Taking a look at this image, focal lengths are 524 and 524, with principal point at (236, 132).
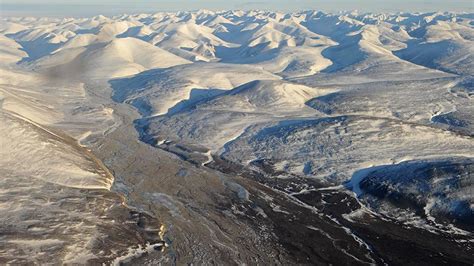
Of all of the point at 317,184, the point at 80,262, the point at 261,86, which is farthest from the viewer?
the point at 261,86

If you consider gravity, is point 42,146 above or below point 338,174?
above

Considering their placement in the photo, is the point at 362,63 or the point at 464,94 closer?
the point at 464,94

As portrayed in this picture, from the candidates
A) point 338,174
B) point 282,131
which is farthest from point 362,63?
point 338,174

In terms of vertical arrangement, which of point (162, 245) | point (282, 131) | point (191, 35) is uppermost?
point (162, 245)

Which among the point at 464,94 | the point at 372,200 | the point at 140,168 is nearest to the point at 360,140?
the point at 372,200

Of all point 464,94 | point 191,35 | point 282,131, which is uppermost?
point 282,131

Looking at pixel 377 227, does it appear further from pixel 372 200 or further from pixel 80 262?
pixel 80 262

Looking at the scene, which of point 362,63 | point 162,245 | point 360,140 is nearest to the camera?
point 162,245

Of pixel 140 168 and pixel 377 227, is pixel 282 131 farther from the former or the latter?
pixel 377 227

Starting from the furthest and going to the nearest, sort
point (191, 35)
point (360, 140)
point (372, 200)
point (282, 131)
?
1. point (191, 35)
2. point (282, 131)
3. point (360, 140)
4. point (372, 200)
